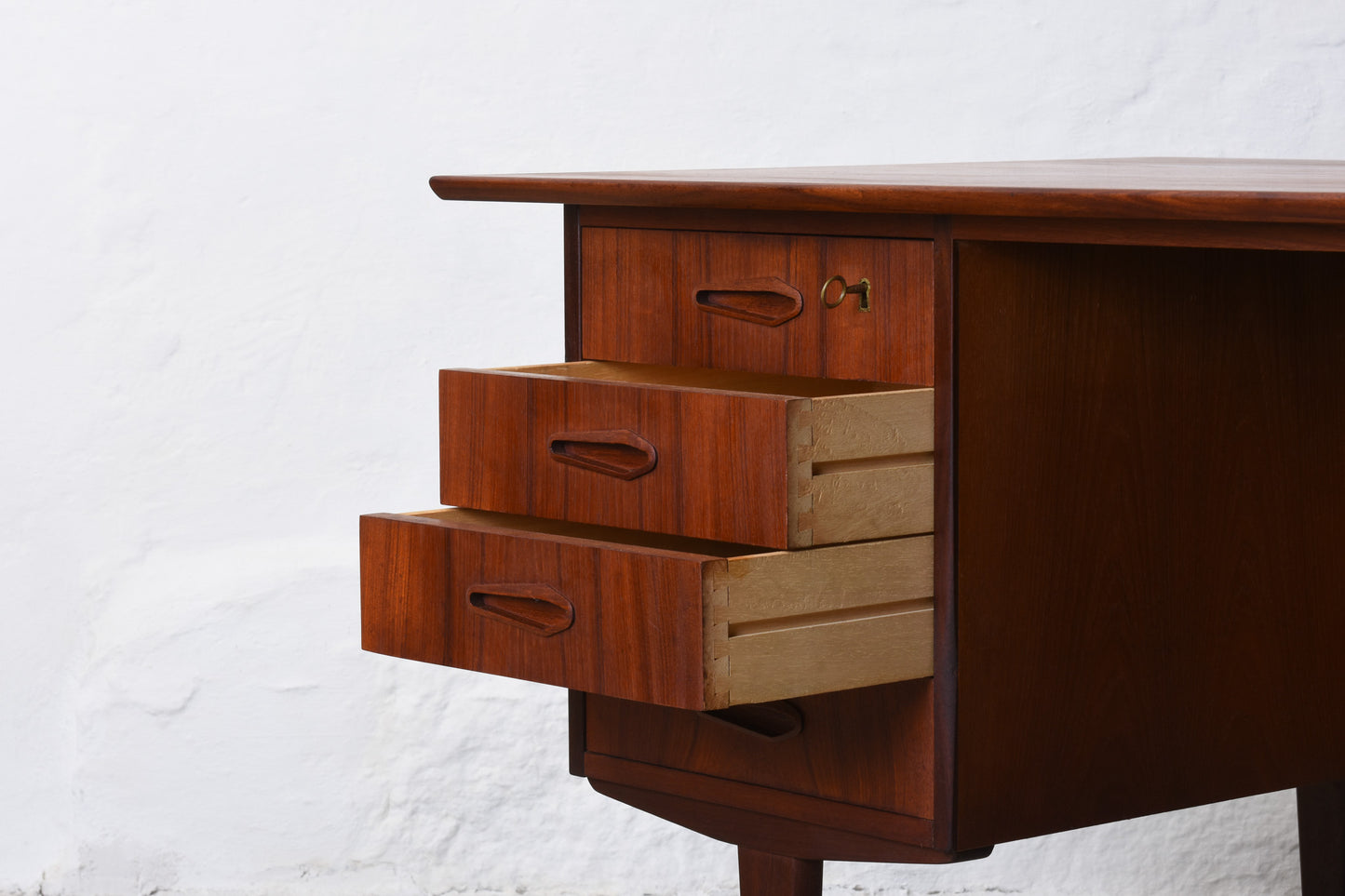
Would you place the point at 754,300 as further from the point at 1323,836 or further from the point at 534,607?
the point at 1323,836

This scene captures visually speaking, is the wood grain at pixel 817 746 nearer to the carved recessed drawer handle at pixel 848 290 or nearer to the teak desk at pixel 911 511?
the teak desk at pixel 911 511

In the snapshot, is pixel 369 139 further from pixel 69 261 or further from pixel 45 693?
pixel 45 693

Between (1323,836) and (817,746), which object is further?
(1323,836)

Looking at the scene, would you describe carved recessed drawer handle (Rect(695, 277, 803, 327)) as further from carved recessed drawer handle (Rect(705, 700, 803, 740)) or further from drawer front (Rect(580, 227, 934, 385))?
carved recessed drawer handle (Rect(705, 700, 803, 740))

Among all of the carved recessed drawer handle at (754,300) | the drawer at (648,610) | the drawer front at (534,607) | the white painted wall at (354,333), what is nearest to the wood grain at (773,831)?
the drawer at (648,610)

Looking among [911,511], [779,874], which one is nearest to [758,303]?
[911,511]

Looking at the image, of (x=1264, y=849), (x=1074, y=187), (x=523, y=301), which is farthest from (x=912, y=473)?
(x=1264, y=849)

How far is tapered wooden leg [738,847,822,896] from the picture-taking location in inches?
68.7

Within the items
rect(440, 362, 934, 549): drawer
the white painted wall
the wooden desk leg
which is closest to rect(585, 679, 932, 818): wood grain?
rect(440, 362, 934, 549): drawer

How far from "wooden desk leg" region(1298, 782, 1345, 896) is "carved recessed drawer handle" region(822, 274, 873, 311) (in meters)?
0.84

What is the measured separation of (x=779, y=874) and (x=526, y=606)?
0.37 meters

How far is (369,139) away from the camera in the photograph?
2.82 meters

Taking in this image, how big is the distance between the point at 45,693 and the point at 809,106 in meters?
1.30

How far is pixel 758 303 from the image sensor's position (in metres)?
1.65
